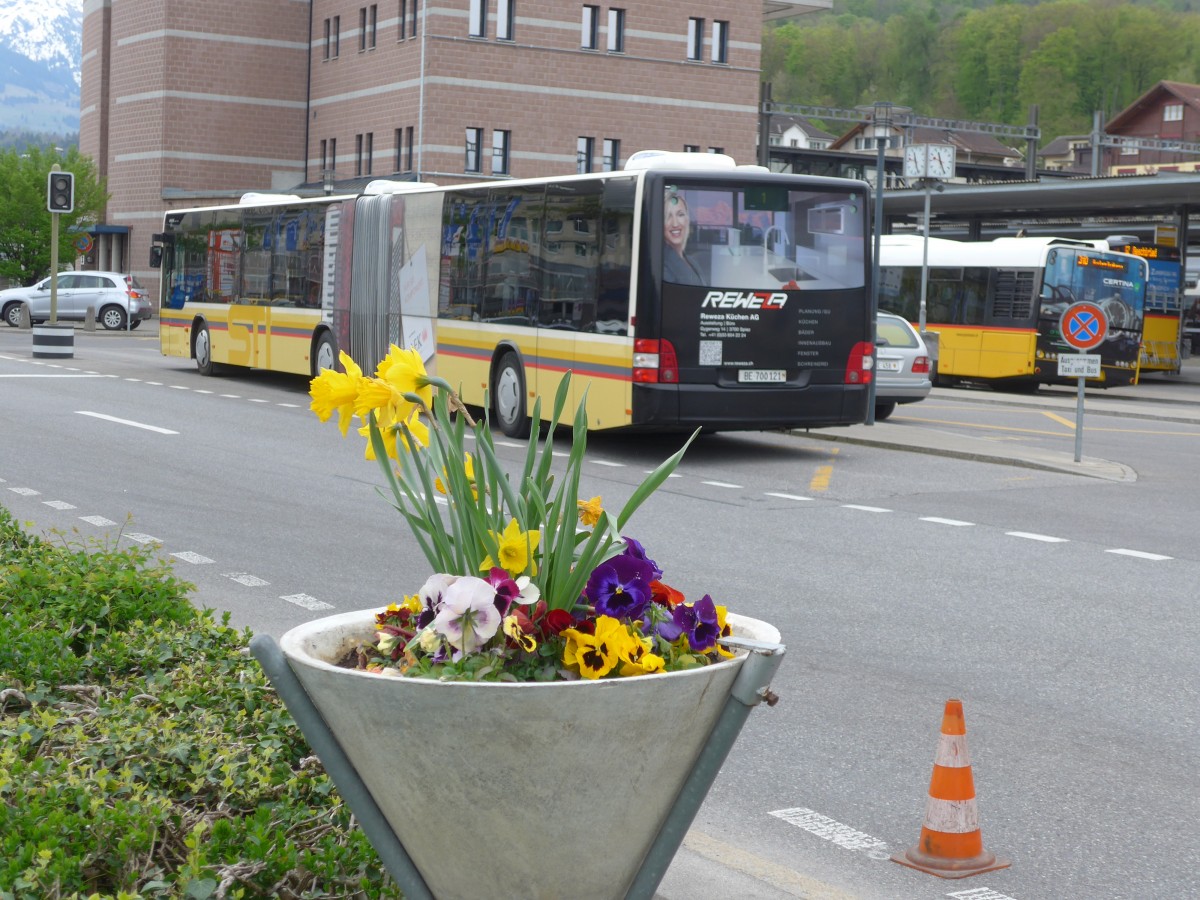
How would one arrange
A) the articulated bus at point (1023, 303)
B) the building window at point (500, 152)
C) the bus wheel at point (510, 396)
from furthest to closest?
the building window at point (500, 152)
the articulated bus at point (1023, 303)
the bus wheel at point (510, 396)

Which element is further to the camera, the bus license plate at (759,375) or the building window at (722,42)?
the building window at (722,42)

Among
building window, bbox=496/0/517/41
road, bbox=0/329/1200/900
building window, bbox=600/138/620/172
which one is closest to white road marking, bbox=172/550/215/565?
road, bbox=0/329/1200/900

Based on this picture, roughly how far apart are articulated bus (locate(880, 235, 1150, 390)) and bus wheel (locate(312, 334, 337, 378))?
13.2m

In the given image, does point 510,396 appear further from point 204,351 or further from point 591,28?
point 591,28

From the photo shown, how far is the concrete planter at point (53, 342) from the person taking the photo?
31.6 m

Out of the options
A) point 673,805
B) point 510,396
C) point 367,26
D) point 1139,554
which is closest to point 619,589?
point 673,805

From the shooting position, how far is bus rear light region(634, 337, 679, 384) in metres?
16.2

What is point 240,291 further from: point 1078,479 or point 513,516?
point 513,516

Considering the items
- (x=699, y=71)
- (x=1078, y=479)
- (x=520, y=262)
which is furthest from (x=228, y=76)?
(x=1078, y=479)

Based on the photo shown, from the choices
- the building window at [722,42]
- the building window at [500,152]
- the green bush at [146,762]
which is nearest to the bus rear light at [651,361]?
the green bush at [146,762]

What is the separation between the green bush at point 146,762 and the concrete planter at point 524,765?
0.34 meters

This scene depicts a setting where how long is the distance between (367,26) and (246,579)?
2058 inches

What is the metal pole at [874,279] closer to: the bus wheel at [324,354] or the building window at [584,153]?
the bus wheel at [324,354]

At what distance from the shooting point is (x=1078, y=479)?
16.1m
